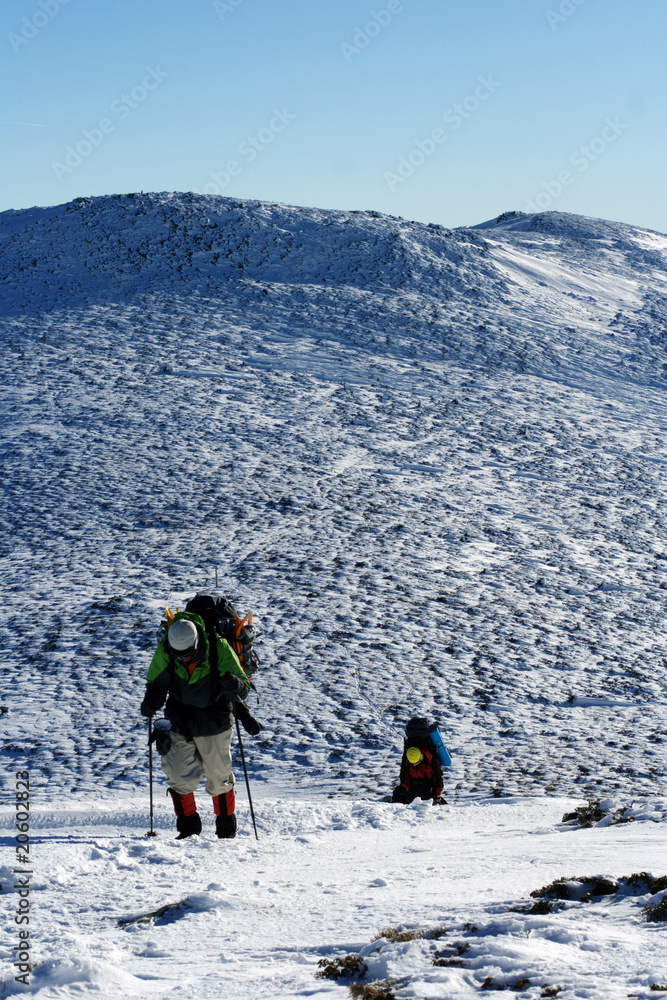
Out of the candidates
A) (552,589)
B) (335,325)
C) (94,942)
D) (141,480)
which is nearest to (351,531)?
(552,589)

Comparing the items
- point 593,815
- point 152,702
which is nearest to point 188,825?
point 152,702

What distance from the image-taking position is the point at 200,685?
674 centimetres

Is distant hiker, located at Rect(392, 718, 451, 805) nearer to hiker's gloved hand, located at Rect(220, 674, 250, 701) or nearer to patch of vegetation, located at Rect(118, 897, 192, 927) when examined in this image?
hiker's gloved hand, located at Rect(220, 674, 250, 701)

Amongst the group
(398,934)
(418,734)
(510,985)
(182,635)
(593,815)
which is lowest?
(593,815)

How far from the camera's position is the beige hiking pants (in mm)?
6793

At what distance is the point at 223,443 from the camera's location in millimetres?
21188

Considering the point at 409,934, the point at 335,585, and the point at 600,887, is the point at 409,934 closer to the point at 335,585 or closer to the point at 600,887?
the point at 600,887

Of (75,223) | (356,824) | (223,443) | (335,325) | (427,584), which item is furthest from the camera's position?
(75,223)

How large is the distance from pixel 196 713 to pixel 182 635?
91cm

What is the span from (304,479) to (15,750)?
37.3 ft

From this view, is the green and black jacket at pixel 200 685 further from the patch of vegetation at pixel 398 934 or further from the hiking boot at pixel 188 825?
the patch of vegetation at pixel 398 934

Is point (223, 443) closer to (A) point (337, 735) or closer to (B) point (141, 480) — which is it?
(B) point (141, 480)

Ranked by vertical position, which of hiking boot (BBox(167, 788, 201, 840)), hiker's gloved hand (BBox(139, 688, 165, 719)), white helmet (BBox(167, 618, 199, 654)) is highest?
white helmet (BBox(167, 618, 199, 654))

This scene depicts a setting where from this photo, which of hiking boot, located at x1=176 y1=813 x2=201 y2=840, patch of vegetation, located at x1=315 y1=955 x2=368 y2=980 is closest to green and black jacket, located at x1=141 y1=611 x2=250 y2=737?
hiking boot, located at x1=176 y1=813 x2=201 y2=840
